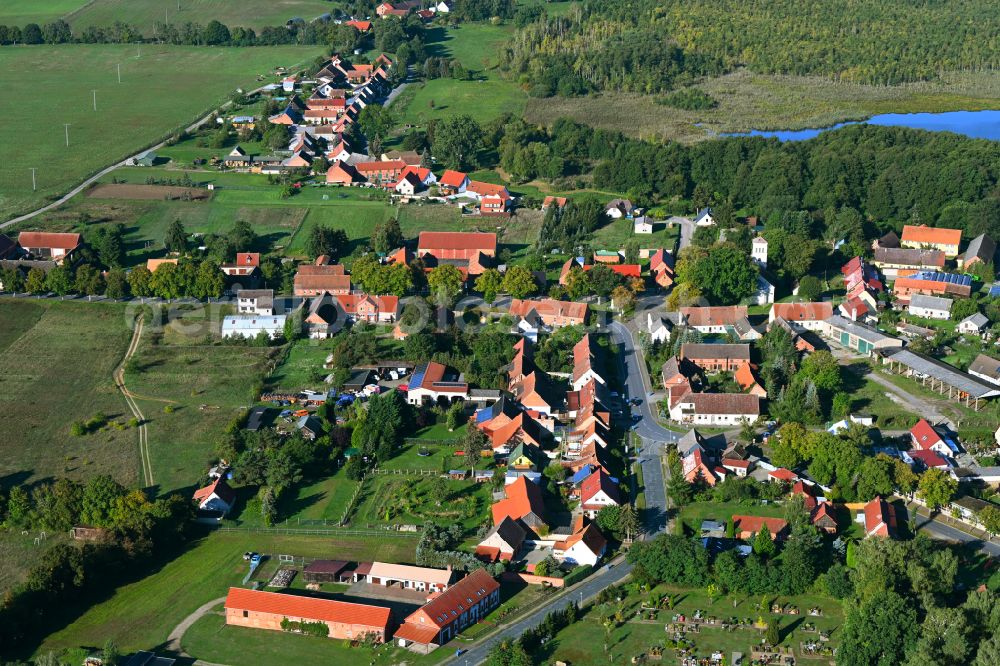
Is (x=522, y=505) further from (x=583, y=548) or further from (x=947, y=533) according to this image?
(x=947, y=533)

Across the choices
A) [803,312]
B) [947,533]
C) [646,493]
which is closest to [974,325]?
[803,312]

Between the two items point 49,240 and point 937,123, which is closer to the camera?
point 49,240

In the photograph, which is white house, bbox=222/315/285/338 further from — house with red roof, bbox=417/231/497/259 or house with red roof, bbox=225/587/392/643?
house with red roof, bbox=225/587/392/643

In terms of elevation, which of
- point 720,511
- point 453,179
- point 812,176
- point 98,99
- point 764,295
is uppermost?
point 98,99

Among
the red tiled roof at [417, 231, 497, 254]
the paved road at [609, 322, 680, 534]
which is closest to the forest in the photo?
the red tiled roof at [417, 231, 497, 254]

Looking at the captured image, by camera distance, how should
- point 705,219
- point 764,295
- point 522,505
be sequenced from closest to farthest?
point 522,505 → point 764,295 → point 705,219

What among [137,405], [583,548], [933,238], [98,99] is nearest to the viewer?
[583,548]
